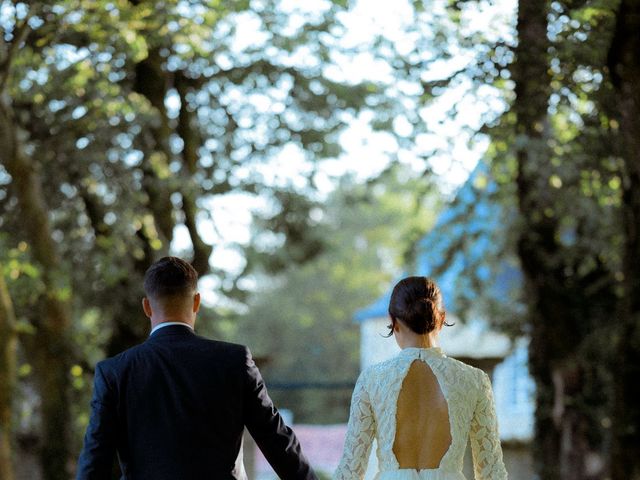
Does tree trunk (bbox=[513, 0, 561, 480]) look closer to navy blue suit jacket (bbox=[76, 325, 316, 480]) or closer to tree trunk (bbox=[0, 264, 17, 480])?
tree trunk (bbox=[0, 264, 17, 480])

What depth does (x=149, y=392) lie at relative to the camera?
6109mm

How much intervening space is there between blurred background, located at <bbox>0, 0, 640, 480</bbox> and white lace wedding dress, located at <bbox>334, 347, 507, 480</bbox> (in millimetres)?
6209

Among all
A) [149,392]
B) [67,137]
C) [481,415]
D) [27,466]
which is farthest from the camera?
[27,466]

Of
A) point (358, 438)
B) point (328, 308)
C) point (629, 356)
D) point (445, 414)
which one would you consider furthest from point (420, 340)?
point (328, 308)

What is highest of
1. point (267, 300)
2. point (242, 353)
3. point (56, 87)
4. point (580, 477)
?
point (56, 87)

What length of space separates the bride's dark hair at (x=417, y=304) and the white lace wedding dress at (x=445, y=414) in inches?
6.1

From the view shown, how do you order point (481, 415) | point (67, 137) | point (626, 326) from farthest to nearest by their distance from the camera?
point (67, 137)
point (626, 326)
point (481, 415)

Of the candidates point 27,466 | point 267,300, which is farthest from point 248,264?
point 267,300

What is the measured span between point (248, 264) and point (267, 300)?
58.5 metres

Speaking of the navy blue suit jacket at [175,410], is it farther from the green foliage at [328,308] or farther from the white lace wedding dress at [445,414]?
the green foliage at [328,308]

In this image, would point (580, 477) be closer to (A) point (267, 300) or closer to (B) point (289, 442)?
(B) point (289, 442)

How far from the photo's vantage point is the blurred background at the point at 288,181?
45.8 feet

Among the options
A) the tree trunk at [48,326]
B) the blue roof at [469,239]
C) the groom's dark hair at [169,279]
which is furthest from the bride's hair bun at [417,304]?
the blue roof at [469,239]

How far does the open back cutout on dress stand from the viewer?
6438 mm
